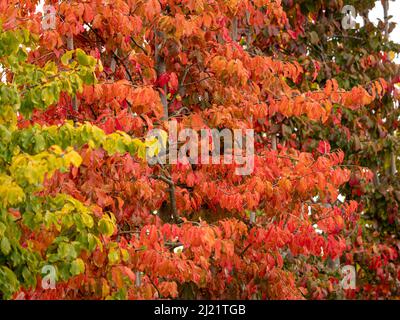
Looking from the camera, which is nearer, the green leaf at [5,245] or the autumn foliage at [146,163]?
the green leaf at [5,245]

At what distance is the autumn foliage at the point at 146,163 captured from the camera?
962 centimetres

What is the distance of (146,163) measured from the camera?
12.3 m

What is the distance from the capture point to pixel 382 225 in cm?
2081

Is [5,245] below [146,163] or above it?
below

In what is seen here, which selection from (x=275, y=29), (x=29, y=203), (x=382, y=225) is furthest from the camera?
(x=382, y=225)

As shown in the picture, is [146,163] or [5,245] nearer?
[5,245]

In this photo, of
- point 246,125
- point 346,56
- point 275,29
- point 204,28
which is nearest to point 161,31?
point 204,28

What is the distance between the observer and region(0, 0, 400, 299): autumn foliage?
31.6 feet

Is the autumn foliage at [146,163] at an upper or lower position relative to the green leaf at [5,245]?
upper

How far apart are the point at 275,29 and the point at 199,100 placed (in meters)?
3.48

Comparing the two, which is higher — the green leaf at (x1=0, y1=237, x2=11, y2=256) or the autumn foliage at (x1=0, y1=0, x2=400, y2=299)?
the autumn foliage at (x1=0, y1=0, x2=400, y2=299)

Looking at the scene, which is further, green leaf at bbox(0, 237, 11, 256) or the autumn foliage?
the autumn foliage
